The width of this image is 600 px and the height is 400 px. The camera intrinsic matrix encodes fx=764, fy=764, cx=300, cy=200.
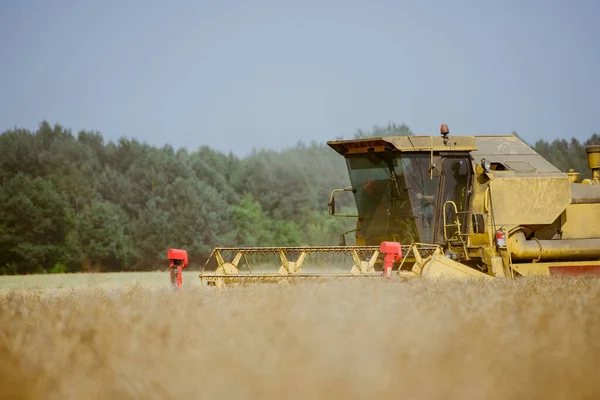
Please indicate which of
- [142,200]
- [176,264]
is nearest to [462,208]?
[176,264]

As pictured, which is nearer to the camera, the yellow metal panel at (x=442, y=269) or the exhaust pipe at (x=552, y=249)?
the yellow metal panel at (x=442, y=269)

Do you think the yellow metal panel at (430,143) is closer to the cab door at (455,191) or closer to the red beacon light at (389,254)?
the cab door at (455,191)

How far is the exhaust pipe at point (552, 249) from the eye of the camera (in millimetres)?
10148

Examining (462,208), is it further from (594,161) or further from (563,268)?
(594,161)

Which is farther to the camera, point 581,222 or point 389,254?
point 581,222

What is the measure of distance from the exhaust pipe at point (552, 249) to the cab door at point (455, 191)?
72 centimetres

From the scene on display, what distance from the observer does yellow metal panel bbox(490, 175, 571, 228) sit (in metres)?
10.2

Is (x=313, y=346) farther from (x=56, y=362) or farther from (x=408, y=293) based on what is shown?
(x=408, y=293)

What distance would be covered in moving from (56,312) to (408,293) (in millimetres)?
2685

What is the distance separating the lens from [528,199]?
10.3 meters

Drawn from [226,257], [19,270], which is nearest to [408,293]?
[226,257]

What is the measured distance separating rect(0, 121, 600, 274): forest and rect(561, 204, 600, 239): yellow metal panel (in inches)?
847

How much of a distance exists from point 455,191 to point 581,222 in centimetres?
208

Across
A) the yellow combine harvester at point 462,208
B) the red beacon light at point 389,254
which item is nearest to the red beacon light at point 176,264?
the yellow combine harvester at point 462,208
